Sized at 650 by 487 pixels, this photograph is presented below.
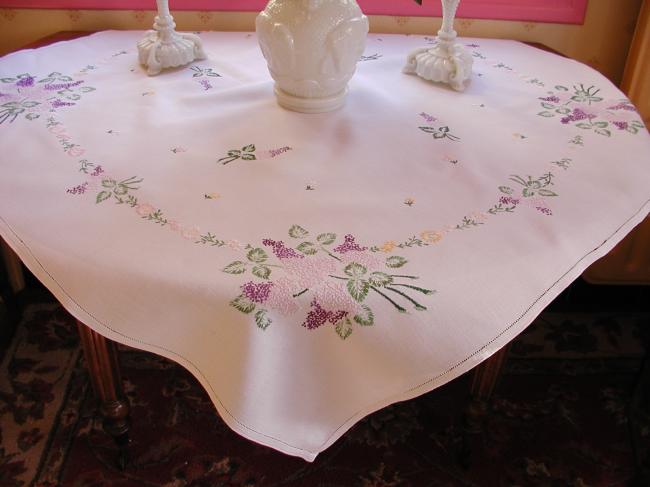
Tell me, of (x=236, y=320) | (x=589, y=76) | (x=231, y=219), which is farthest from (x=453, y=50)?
(x=236, y=320)

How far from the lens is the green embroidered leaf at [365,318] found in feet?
2.30

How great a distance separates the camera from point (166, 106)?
1191mm

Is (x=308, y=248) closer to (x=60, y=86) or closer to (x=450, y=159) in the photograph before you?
(x=450, y=159)

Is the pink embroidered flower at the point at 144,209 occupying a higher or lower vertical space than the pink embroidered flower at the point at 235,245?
higher

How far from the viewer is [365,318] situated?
70 centimetres

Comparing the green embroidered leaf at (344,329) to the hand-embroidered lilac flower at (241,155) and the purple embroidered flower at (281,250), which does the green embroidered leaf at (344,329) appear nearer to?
the purple embroidered flower at (281,250)

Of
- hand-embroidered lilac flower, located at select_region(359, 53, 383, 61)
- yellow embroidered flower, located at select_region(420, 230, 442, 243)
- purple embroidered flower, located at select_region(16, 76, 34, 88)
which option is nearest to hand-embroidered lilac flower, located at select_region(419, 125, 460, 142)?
yellow embroidered flower, located at select_region(420, 230, 442, 243)

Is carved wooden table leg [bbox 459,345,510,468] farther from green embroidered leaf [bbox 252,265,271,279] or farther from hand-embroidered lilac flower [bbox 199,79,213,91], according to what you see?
hand-embroidered lilac flower [bbox 199,79,213,91]

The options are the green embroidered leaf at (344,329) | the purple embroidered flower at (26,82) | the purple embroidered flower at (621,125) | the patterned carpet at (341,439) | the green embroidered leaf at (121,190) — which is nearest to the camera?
the green embroidered leaf at (344,329)

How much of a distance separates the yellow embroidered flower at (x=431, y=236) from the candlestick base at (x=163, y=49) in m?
0.83

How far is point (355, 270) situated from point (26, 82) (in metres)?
0.92

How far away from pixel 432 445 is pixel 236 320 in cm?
96

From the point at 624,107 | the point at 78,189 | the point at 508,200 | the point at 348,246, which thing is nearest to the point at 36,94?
the point at 78,189

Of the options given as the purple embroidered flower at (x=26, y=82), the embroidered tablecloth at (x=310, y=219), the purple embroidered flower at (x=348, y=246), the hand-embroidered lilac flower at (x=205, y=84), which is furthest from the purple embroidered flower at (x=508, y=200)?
the purple embroidered flower at (x=26, y=82)
